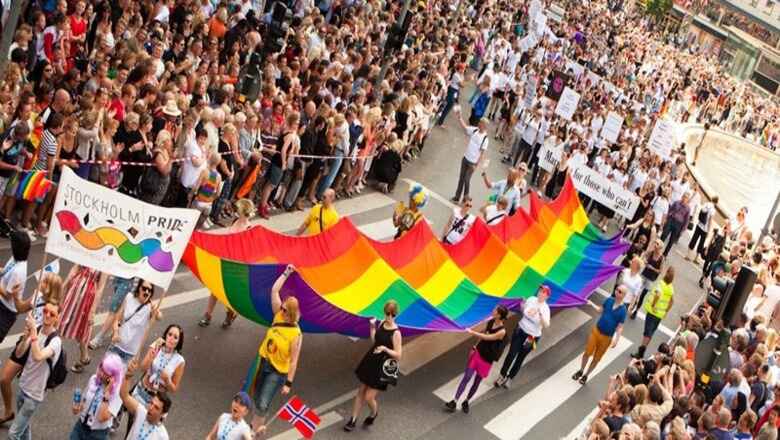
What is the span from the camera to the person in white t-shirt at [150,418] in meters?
8.52

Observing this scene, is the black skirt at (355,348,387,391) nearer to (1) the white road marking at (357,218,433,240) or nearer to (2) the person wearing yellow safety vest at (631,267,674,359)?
(1) the white road marking at (357,218,433,240)

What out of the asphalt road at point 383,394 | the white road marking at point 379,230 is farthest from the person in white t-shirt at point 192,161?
the white road marking at point 379,230

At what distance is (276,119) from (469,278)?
13.3 feet

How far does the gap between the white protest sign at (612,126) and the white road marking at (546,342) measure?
9.50 metres

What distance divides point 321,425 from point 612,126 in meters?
17.3

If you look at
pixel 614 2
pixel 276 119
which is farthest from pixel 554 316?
pixel 614 2

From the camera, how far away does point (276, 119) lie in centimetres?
1694

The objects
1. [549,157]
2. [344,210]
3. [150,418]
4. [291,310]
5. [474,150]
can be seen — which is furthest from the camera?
[549,157]

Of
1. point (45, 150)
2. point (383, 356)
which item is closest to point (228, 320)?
point (383, 356)

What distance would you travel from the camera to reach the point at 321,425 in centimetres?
1202

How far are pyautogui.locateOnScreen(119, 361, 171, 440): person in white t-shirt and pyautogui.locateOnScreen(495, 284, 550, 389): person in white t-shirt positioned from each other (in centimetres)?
674

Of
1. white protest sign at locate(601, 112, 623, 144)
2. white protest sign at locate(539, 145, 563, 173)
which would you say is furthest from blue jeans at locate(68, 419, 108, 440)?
white protest sign at locate(601, 112, 623, 144)

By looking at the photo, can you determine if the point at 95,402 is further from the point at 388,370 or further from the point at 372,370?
the point at 388,370

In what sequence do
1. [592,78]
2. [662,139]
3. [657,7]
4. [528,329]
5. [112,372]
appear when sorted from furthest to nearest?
[657,7], [592,78], [662,139], [528,329], [112,372]
